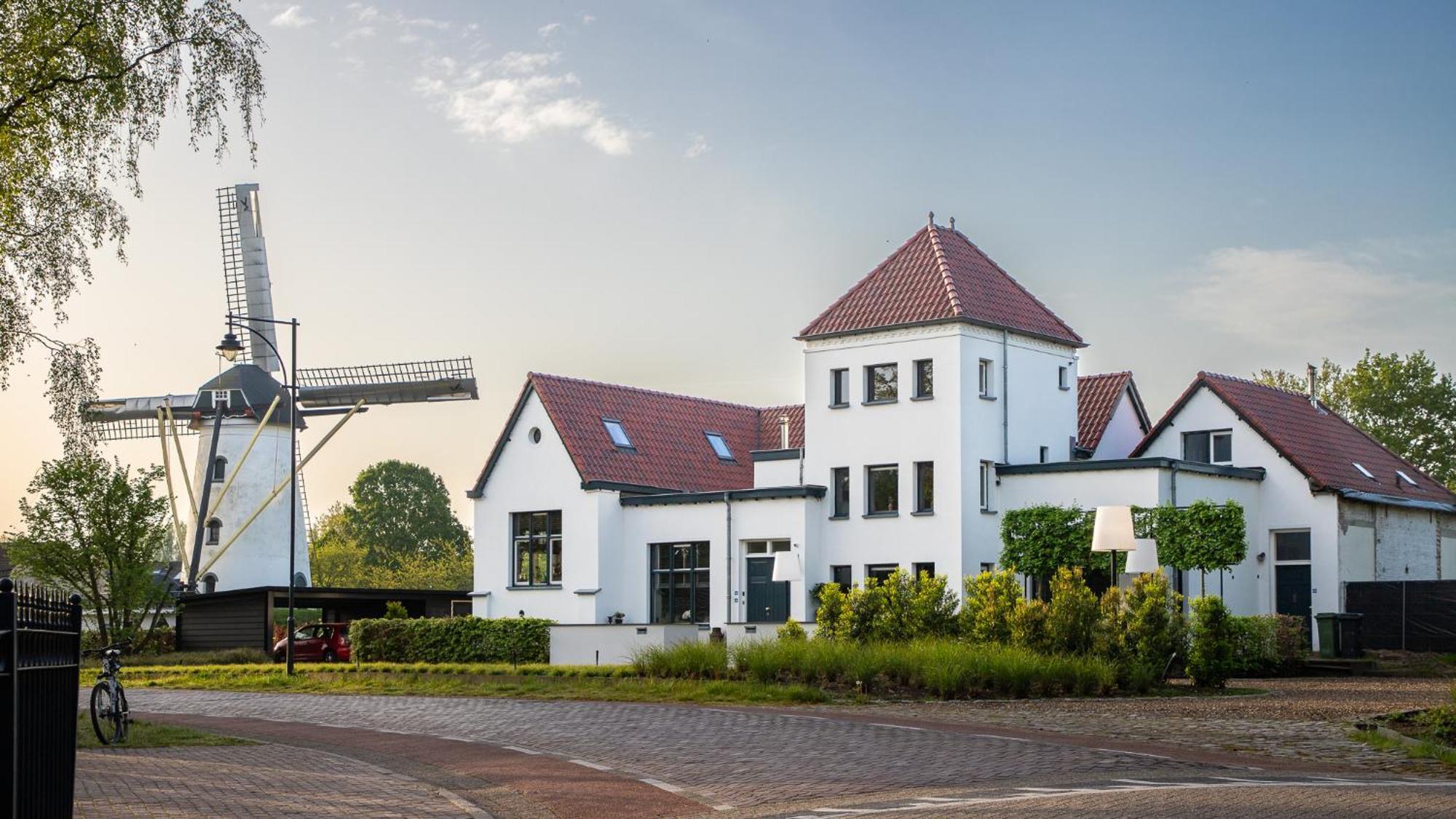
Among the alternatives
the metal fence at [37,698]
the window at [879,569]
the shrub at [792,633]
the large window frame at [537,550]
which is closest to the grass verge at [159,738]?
the metal fence at [37,698]

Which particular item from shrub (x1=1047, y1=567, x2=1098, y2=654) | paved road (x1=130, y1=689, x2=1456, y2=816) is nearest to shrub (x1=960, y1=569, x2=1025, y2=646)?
shrub (x1=1047, y1=567, x2=1098, y2=654)

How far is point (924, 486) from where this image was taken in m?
41.2

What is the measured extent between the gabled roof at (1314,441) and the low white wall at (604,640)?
51.9 ft

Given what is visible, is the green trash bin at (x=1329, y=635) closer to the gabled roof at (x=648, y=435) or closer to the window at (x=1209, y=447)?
the window at (x=1209, y=447)

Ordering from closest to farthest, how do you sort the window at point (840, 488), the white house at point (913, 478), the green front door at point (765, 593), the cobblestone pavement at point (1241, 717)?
1. the cobblestone pavement at point (1241, 717)
2. the white house at point (913, 478)
3. the green front door at point (765, 593)
4. the window at point (840, 488)

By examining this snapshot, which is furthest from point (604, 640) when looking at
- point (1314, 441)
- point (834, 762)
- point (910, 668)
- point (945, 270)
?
point (834, 762)

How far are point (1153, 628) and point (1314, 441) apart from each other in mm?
18299

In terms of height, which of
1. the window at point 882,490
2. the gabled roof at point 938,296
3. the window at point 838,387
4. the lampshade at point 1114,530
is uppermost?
the gabled roof at point 938,296

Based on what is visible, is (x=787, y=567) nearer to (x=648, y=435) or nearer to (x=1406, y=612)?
(x=648, y=435)

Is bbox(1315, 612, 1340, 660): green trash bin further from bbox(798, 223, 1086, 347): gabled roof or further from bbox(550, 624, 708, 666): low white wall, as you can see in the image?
bbox(550, 624, 708, 666): low white wall

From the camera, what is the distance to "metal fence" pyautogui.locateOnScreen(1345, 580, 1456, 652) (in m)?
38.2

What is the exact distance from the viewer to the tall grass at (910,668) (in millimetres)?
25688

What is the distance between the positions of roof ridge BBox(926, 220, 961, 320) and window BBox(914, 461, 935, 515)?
3.93 meters

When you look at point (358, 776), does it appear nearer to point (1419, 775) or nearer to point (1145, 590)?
point (1419, 775)
